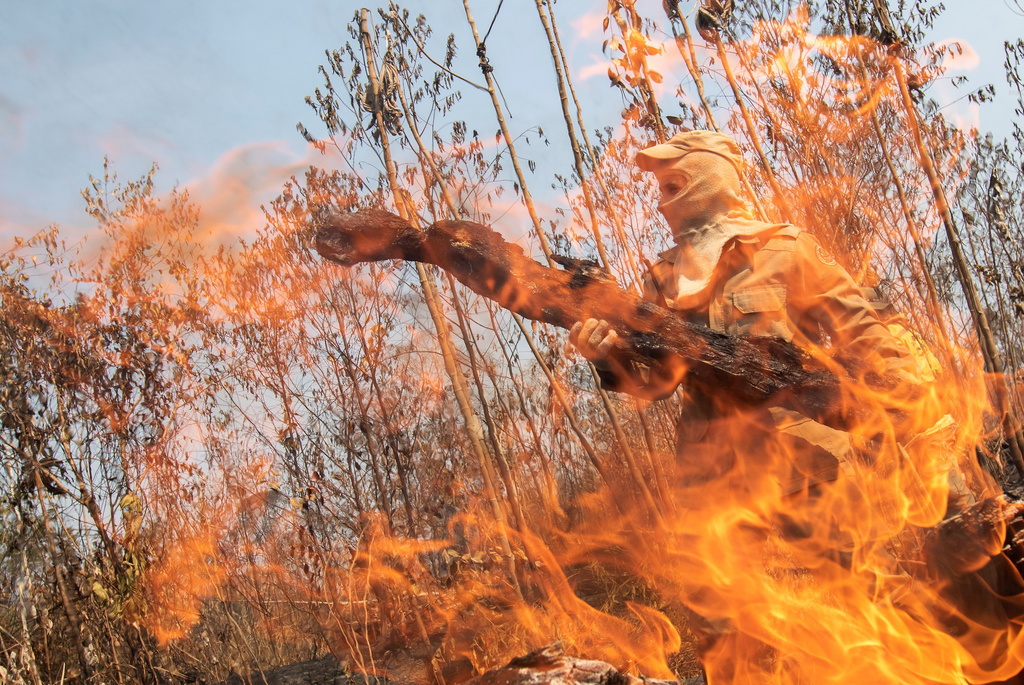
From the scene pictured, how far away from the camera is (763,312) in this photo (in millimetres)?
2350

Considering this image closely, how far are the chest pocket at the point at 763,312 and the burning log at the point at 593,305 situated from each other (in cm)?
21

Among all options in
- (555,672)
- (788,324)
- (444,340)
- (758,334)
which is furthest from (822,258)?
(444,340)

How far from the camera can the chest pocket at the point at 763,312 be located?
92.0 inches

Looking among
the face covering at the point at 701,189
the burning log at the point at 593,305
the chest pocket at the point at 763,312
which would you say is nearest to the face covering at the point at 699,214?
the face covering at the point at 701,189

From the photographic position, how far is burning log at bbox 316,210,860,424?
2125 mm

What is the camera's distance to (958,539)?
1941mm

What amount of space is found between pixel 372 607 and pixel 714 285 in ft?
15.2

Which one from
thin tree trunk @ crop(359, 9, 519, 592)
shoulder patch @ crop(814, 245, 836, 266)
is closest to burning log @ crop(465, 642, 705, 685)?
shoulder patch @ crop(814, 245, 836, 266)

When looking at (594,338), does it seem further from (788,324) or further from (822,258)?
(822,258)

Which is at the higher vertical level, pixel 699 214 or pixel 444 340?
pixel 444 340

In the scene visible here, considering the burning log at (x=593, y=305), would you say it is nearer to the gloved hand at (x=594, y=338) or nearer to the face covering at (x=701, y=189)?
the gloved hand at (x=594, y=338)

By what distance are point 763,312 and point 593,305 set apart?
0.59 m

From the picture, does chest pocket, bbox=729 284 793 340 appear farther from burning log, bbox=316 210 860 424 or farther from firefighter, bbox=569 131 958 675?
burning log, bbox=316 210 860 424

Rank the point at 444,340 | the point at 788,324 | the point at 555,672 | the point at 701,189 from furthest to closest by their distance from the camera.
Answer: the point at 444,340
the point at 701,189
the point at 788,324
the point at 555,672
